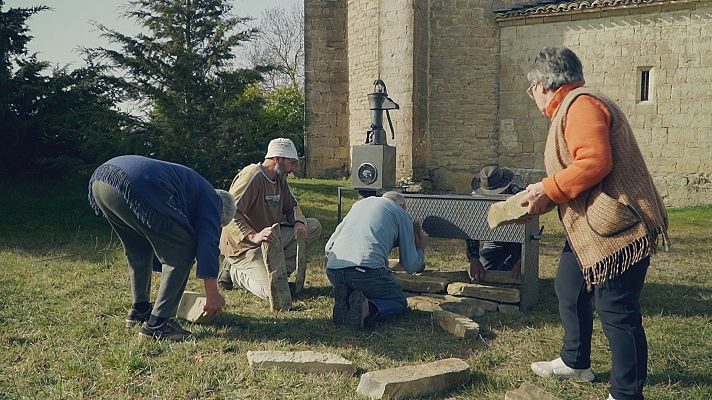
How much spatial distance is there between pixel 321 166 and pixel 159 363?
13.3 meters

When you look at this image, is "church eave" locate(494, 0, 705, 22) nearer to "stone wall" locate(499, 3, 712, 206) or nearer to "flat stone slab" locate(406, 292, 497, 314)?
"stone wall" locate(499, 3, 712, 206)

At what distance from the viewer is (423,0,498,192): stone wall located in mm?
14250

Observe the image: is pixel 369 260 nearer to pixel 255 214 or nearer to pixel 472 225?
pixel 472 225

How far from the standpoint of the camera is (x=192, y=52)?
28.5 ft

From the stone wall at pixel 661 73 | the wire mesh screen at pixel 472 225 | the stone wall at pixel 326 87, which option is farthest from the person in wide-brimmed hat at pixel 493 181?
the stone wall at pixel 326 87

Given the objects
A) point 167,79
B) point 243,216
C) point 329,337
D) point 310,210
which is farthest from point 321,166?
point 329,337

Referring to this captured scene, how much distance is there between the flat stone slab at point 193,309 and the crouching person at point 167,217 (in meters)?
0.27

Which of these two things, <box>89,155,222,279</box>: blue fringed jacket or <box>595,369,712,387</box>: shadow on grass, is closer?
<box>595,369,712,387</box>: shadow on grass

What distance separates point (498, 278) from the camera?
5.16 meters

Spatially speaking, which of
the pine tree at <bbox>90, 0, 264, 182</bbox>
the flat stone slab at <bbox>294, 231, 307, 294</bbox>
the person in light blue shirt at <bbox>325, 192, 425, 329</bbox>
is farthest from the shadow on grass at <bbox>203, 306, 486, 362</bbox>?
the pine tree at <bbox>90, 0, 264, 182</bbox>

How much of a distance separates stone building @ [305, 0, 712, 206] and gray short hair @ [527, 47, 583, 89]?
1102 cm

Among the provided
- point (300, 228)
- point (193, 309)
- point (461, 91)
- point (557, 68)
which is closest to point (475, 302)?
point (300, 228)

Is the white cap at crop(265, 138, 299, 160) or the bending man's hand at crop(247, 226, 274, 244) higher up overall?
the white cap at crop(265, 138, 299, 160)

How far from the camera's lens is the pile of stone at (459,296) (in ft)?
13.8
